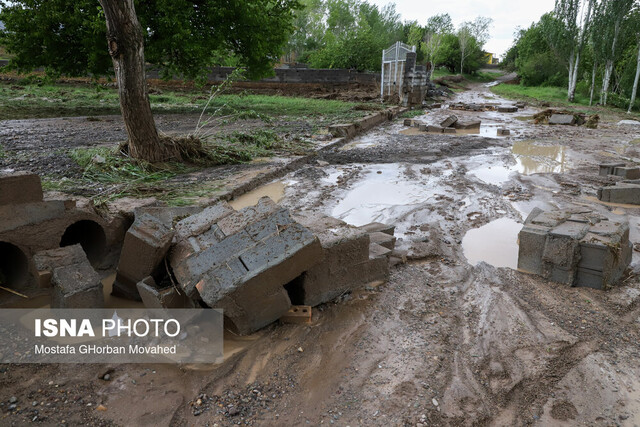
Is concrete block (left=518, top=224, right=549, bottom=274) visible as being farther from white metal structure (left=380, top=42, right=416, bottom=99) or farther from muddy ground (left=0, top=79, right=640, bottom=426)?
white metal structure (left=380, top=42, right=416, bottom=99)

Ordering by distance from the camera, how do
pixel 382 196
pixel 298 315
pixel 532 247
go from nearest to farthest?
pixel 298 315, pixel 532 247, pixel 382 196

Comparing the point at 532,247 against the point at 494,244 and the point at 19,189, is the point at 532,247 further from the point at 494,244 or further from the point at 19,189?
the point at 19,189

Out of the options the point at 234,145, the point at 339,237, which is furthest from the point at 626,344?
the point at 234,145

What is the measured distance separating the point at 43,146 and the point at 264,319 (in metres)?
8.57

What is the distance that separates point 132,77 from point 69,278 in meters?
4.51

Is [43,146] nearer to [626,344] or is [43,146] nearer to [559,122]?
[626,344]

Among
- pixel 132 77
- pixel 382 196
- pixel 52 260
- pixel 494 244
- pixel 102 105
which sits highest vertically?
pixel 132 77

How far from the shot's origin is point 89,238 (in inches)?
175

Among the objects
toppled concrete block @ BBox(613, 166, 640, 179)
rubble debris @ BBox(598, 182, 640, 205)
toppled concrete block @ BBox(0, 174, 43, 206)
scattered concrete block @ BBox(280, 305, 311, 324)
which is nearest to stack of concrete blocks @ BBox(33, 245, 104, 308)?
toppled concrete block @ BBox(0, 174, 43, 206)

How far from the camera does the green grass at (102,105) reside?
1568 cm

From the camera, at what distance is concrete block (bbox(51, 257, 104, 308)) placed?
3.28m

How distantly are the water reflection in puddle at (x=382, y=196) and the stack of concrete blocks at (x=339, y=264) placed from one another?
1.66 meters

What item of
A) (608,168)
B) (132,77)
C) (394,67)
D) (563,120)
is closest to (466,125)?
(563,120)

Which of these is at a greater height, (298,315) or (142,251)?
(142,251)
